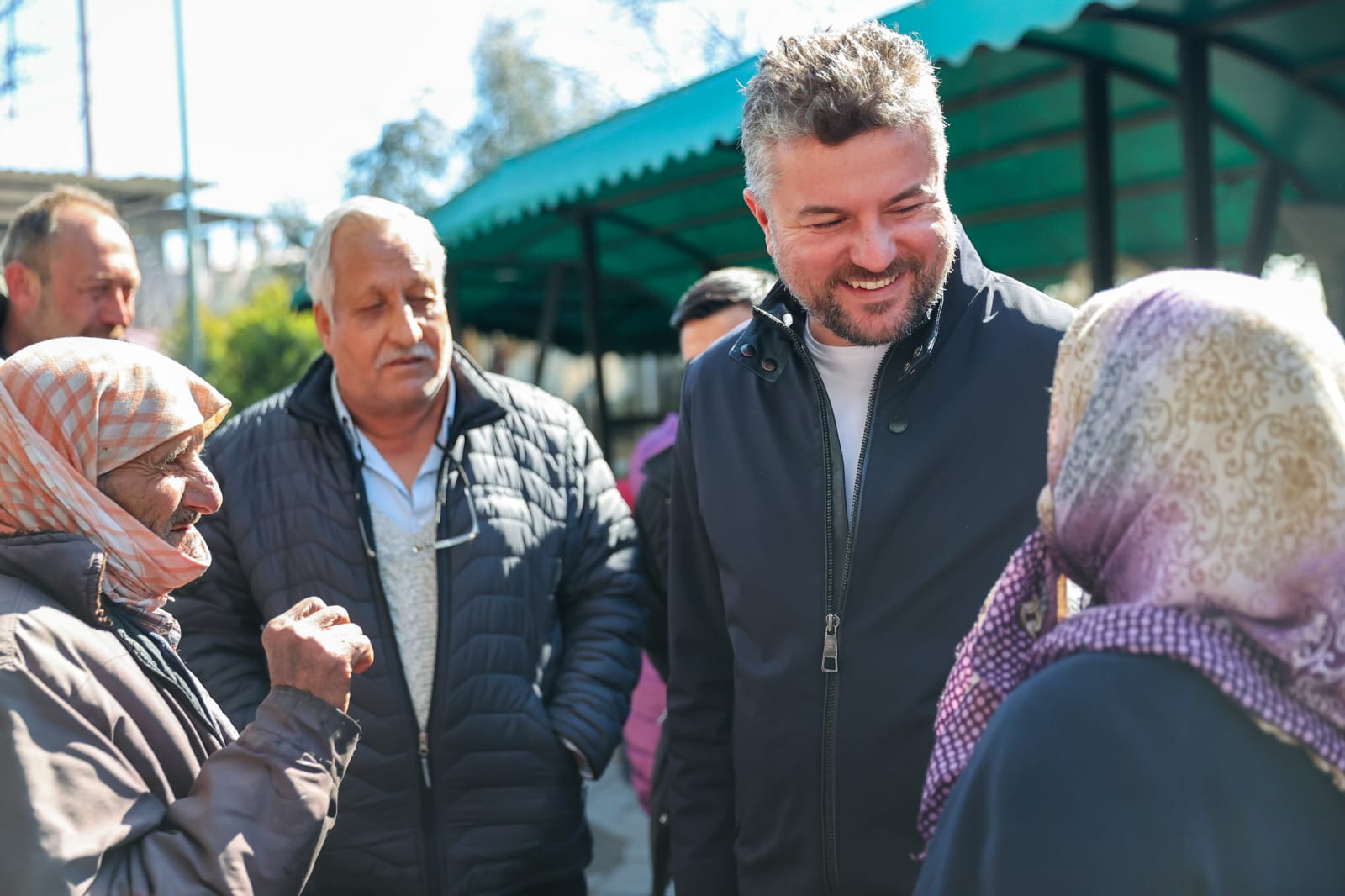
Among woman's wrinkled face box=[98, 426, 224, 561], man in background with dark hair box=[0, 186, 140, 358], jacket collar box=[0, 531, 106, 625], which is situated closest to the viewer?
jacket collar box=[0, 531, 106, 625]

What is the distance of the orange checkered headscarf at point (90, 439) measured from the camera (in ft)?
4.89

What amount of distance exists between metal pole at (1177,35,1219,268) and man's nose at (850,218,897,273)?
→ 280 cm

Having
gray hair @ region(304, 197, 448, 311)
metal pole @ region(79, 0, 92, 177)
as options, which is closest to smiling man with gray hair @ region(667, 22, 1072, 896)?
gray hair @ region(304, 197, 448, 311)

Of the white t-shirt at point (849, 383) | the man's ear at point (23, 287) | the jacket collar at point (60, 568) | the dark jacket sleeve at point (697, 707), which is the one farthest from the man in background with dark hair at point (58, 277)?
the white t-shirt at point (849, 383)

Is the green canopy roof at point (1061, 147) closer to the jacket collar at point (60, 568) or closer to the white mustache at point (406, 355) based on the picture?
the white mustache at point (406, 355)

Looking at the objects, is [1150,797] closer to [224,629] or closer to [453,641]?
[453,641]

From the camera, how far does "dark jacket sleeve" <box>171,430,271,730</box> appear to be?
231 cm

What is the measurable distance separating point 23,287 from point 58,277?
4.0 inches

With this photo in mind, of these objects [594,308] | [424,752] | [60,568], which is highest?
[594,308]

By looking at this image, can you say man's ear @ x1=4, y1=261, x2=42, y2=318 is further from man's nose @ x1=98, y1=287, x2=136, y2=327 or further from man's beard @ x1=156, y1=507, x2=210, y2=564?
man's beard @ x1=156, y1=507, x2=210, y2=564

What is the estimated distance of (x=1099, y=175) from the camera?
437 centimetres

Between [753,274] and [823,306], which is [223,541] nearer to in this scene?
[823,306]

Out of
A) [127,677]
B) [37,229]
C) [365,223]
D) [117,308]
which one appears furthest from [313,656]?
[37,229]

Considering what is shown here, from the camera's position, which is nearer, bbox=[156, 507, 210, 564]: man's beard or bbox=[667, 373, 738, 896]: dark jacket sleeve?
bbox=[156, 507, 210, 564]: man's beard
